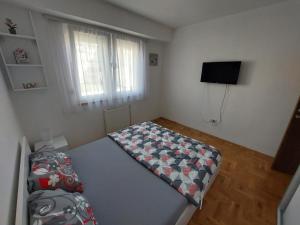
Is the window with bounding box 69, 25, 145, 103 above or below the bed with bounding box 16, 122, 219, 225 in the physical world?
above

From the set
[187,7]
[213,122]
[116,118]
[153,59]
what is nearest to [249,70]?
[213,122]

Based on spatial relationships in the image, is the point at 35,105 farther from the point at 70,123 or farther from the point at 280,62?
the point at 280,62

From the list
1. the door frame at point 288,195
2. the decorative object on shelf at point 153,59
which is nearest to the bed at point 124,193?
the door frame at point 288,195

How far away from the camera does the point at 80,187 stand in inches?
45.9

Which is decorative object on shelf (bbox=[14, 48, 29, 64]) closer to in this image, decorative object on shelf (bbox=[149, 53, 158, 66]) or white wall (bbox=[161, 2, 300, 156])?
decorative object on shelf (bbox=[149, 53, 158, 66])

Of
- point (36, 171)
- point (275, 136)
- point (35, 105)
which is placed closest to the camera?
point (36, 171)

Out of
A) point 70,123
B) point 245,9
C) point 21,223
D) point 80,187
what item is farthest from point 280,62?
point 70,123

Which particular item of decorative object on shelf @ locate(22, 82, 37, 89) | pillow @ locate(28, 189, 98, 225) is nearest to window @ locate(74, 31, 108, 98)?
decorative object on shelf @ locate(22, 82, 37, 89)

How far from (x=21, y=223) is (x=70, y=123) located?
1986 millimetres

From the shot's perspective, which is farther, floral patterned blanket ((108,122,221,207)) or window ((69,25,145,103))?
window ((69,25,145,103))

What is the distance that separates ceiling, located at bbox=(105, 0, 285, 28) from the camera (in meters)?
2.03

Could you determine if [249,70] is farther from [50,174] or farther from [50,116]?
[50,116]

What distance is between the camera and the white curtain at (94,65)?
204 centimetres

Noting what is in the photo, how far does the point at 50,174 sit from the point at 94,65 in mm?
1889
